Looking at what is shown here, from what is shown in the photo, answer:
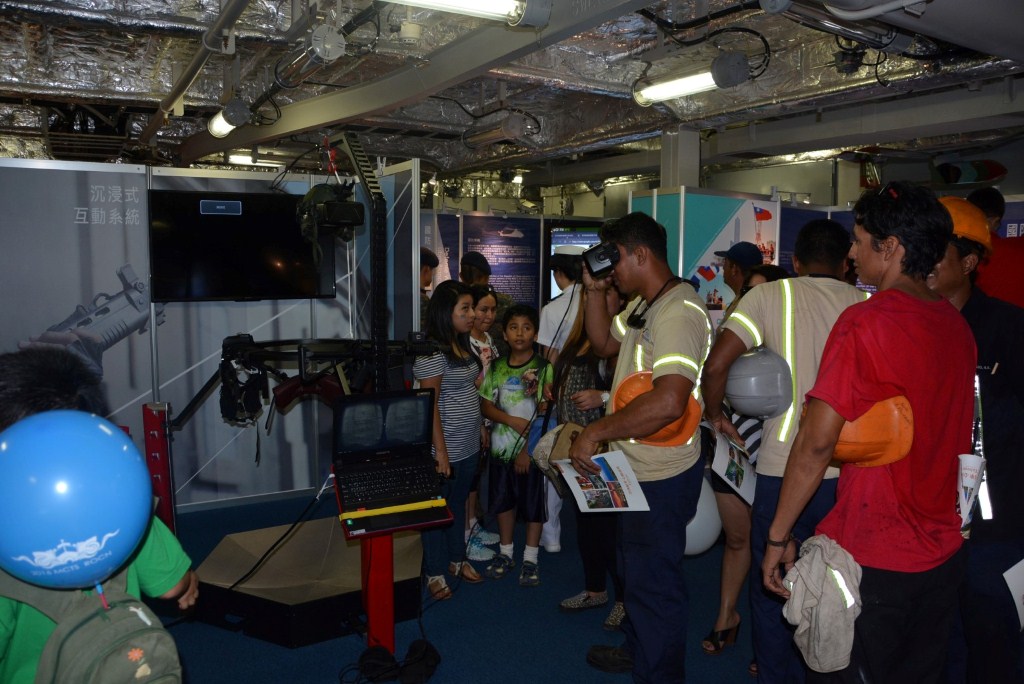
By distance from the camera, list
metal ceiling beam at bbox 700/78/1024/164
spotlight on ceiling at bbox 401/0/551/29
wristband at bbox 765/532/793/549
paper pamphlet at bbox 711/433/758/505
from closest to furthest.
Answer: wristband at bbox 765/532/793/549, paper pamphlet at bbox 711/433/758/505, spotlight on ceiling at bbox 401/0/551/29, metal ceiling beam at bbox 700/78/1024/164

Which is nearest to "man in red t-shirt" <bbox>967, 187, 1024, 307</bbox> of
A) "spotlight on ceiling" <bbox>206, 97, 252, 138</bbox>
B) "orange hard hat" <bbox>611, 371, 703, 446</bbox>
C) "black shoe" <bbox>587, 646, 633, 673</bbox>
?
"orange hard hat" <bbox>611, 371, 703, 446</bbox>

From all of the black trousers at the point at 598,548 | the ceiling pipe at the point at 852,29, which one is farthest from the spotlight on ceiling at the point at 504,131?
the black trousers at the point at 598,548

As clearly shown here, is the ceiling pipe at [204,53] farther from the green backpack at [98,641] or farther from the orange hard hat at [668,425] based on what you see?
the green backpack at [98,641]

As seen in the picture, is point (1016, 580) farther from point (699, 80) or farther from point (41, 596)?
point (699, 80)

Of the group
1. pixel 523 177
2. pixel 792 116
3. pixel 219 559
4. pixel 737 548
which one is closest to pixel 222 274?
pixel 219 559

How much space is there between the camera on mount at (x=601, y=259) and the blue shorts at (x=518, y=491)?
156cm

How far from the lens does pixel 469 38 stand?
419 centimetres

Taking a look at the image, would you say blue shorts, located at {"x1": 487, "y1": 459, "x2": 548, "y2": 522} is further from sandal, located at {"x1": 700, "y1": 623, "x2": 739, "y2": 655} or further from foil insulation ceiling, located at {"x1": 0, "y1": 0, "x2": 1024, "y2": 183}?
foil insulation ceiling, located at {"x1": 0, "y1": 0, "x2": 1024, "y2": 183}

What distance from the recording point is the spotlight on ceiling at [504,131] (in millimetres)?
6508

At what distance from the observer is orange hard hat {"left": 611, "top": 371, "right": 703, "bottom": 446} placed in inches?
92.7

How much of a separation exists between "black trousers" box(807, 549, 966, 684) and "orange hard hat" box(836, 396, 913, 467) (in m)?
0.27

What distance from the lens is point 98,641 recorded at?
1.16m

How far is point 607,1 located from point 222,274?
2.90m

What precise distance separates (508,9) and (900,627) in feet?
8.61
